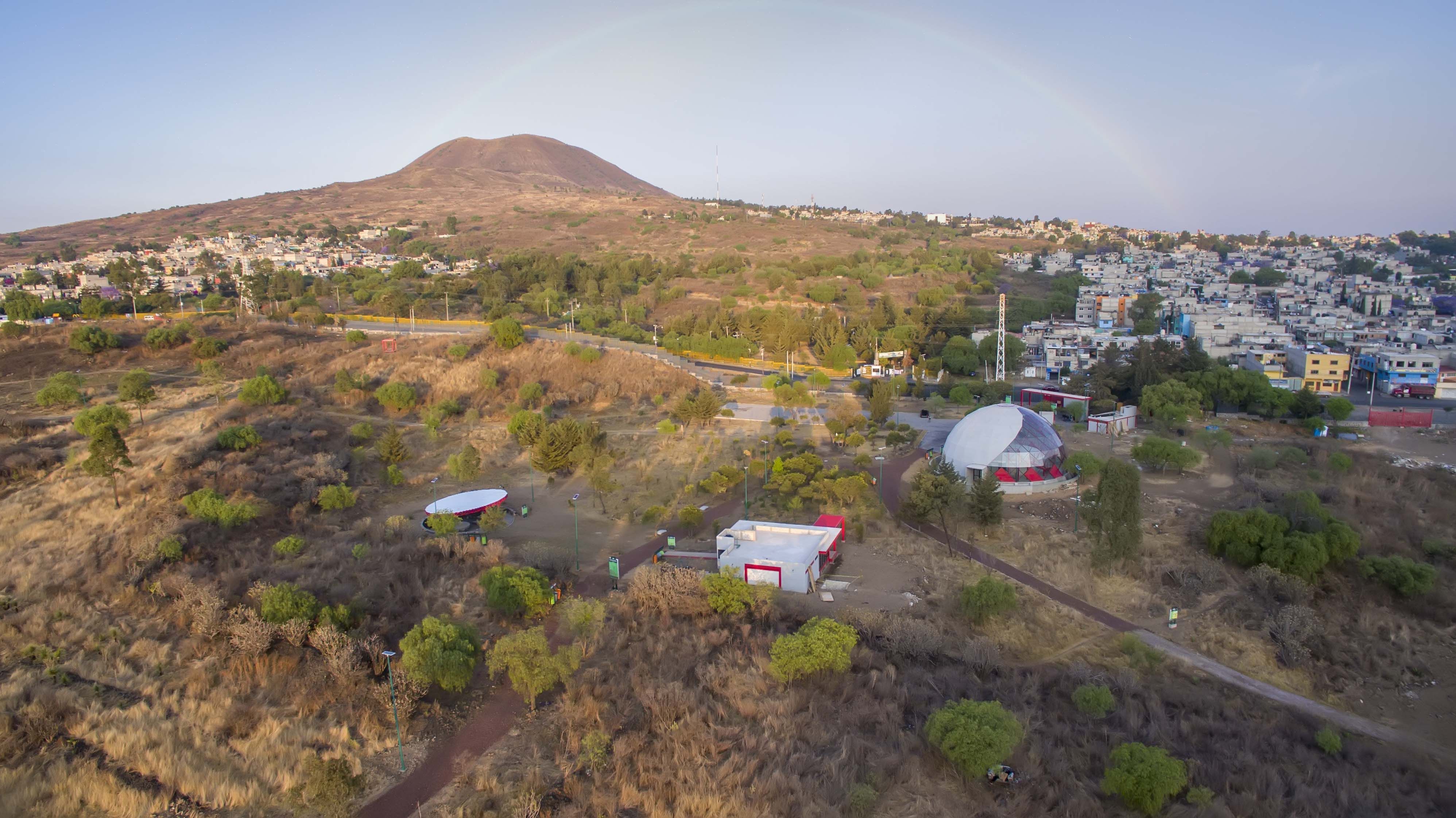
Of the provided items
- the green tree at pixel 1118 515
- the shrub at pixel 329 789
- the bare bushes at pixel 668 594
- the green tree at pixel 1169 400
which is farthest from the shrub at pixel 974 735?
the green tree at pixel 1169 400

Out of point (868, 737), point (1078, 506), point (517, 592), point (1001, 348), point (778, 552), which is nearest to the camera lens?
point (868, 737)

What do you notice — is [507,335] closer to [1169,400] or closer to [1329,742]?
[1169,400]

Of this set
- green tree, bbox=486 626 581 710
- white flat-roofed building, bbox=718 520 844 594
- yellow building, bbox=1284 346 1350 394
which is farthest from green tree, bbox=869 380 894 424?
yellow building, bbox=1284 346 1350 394

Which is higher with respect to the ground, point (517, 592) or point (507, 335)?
point (507, 335)

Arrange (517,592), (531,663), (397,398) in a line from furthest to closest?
(397,398)
(517,592)
(531,663)

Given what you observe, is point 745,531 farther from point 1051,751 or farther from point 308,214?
point 308,214

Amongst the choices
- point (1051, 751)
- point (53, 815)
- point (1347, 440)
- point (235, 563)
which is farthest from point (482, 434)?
point (1347, 440)

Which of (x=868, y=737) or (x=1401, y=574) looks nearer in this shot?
(x=868, y=737)

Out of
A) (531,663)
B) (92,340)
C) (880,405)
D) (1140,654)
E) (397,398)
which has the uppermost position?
(92,340)

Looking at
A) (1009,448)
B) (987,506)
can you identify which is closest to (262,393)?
(987,506)
